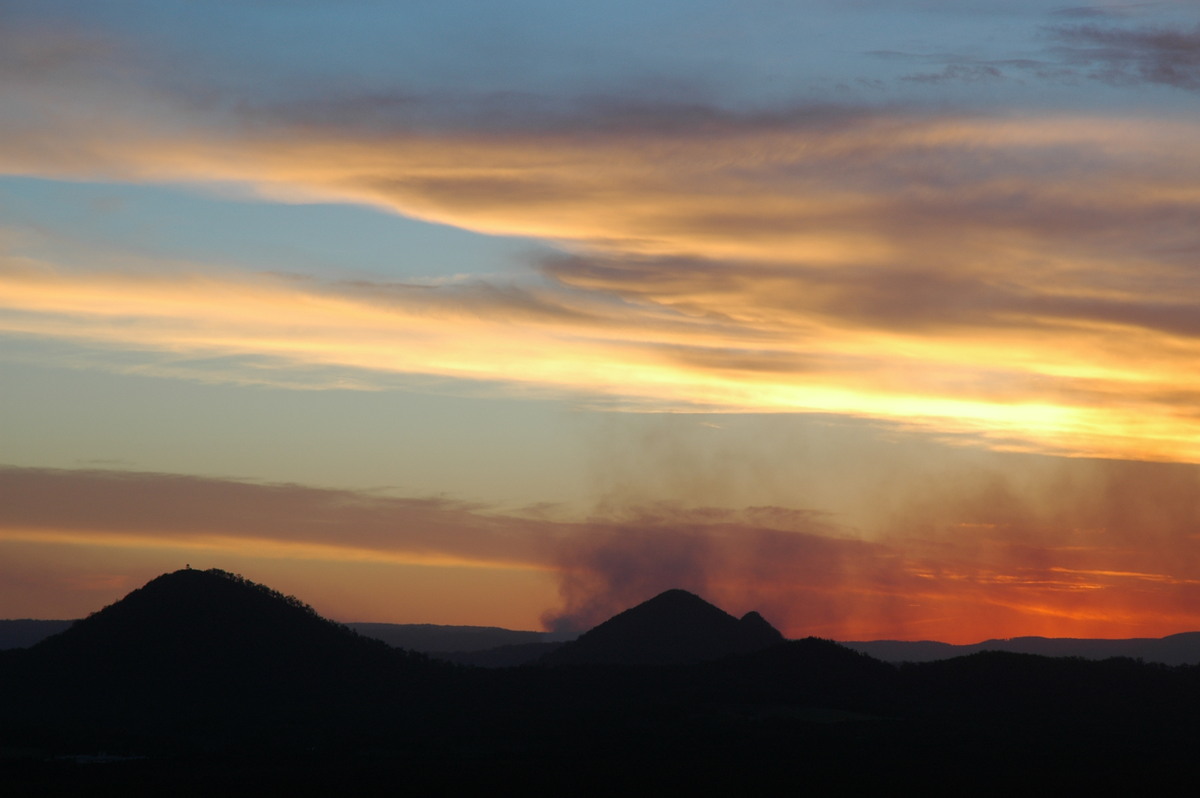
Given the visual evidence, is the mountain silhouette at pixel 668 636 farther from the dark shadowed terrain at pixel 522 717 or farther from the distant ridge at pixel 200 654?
the distant ridge at pixel 200 654

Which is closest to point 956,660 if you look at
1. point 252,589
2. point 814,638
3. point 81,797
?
point 814,638

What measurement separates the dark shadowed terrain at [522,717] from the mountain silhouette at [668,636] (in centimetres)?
3395

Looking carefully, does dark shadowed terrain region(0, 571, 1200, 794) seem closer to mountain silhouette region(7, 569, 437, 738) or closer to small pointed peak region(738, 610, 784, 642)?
mountain silhouette region(7, 569, 437, 738)

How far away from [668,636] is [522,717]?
62.3 meters

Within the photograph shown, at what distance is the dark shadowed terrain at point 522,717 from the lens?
3378 inches

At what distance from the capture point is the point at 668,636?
555 feet

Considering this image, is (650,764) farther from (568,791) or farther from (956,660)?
(956,660)

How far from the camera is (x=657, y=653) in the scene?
166m

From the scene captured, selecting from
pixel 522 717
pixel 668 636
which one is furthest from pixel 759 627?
pixel 522 717

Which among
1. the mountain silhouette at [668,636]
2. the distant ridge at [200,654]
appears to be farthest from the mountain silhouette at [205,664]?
the mountain silhouette at [668,636]

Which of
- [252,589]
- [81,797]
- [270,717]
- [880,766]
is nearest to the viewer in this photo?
[81,797]

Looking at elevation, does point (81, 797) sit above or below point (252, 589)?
below

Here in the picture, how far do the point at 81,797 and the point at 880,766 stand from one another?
161 ft

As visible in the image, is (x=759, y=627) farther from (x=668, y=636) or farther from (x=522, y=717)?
(x=522, y=717)
